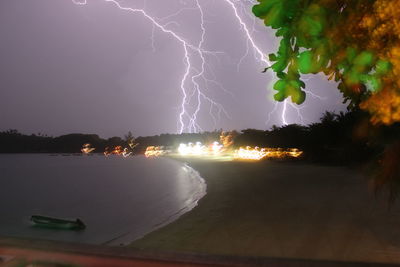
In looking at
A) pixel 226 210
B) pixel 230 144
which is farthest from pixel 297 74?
pixel 230 144

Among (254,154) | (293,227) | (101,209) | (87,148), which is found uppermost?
(87,148)

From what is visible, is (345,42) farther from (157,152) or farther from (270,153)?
(157,152)

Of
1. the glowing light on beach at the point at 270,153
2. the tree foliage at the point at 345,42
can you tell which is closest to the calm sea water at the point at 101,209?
the glowing light on beach at the point at 270,153

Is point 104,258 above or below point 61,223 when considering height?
above

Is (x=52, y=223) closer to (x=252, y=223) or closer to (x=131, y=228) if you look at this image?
(x=131, y=228)

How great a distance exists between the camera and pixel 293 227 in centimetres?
1147

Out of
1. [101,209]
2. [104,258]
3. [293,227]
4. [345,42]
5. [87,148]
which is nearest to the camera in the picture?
[345,42]

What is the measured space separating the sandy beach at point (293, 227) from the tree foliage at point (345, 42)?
9.67 ft

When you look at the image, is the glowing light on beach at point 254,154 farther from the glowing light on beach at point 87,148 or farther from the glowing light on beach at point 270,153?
the glowing light on beach at point 87,148

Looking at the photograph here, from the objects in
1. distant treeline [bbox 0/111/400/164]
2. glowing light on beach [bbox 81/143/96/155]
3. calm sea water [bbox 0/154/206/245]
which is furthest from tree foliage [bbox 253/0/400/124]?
glowing light on beach [bbox 81/143/96/155]

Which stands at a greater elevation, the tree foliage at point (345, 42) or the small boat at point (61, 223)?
the tree foliage at point (345, 42)

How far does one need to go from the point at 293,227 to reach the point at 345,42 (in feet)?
33.7

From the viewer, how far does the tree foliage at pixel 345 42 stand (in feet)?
5.43

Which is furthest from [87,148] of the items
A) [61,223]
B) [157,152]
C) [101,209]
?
[61,223]
